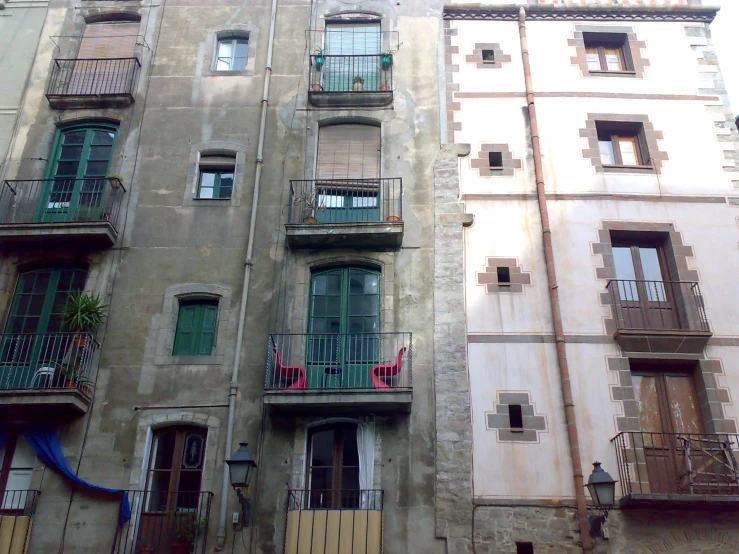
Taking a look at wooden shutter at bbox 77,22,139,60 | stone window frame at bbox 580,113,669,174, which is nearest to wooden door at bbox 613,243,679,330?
stone window frame at bbox 580,113,669,174

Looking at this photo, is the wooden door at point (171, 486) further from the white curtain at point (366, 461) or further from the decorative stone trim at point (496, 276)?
the decorative stone trim at point (496, 276)

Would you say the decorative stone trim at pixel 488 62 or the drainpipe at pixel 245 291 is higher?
the decorative stone trim at pixel 488 62

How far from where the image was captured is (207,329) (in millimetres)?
14781

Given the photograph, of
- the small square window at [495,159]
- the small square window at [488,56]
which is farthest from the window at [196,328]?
the small square window at [488,56]

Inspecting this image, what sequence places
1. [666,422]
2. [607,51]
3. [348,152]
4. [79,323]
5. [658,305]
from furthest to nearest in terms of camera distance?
[607,51]
[348,152]
[658,305]
[79,323]
[666,422]

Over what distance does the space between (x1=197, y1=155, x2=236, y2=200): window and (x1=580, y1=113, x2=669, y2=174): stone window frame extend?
742 cm

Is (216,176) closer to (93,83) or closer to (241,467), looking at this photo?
(93,83)

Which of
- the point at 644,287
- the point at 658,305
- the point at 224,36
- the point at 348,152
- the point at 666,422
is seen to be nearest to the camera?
the point at 666,422

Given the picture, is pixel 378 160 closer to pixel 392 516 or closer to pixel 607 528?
pixel 392 516

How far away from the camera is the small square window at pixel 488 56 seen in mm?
17312

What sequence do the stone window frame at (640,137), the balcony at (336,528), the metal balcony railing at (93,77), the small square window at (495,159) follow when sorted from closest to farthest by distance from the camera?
1. the balcony at (336,528)
2. the stone window frame at (640,137)
3. the small square window at (495,159)
4. the metal balcony railing at (93,77)

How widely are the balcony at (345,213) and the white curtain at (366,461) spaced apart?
366 centimetres

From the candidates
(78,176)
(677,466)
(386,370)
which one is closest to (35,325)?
(78,176)

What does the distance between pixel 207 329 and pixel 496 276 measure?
18.5ft
